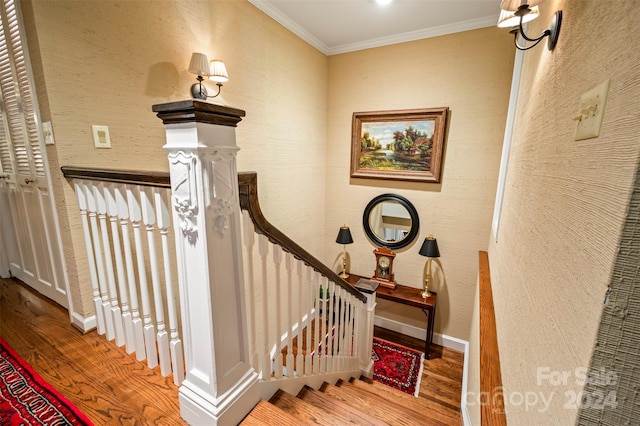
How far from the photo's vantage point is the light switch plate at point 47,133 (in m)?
1.30

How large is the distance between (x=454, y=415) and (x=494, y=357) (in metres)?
1.30

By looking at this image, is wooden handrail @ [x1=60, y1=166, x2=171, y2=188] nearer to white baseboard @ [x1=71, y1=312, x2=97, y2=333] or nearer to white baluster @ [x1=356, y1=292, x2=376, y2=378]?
white baseboard @ [x1=71, y1=312, x2=97, y2=333]

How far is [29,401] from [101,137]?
121 cm

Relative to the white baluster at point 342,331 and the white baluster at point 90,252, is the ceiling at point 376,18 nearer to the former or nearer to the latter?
the white baluster at point 90,252

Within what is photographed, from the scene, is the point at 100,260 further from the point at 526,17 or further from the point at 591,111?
the point at 526,17

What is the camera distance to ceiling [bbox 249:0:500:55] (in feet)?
7.55

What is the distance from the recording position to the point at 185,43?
1.84 m

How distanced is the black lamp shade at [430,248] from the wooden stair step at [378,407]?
1.45 m

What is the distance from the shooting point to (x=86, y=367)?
1.23m

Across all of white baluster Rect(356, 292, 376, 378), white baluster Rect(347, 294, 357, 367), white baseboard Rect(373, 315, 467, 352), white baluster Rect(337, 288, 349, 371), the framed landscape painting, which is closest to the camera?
white baluster Rect(337, 288, 349, 371)

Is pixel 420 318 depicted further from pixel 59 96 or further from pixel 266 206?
pixel 59 96

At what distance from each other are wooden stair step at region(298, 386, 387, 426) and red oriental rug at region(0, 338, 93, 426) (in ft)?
3.39

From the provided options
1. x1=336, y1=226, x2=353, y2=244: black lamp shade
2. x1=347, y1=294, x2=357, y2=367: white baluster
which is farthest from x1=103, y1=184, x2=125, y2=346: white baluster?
x1=336, y1=226, x2=353, y2=244: black lamp shade

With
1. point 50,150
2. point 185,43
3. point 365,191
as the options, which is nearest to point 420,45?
point 365,191
